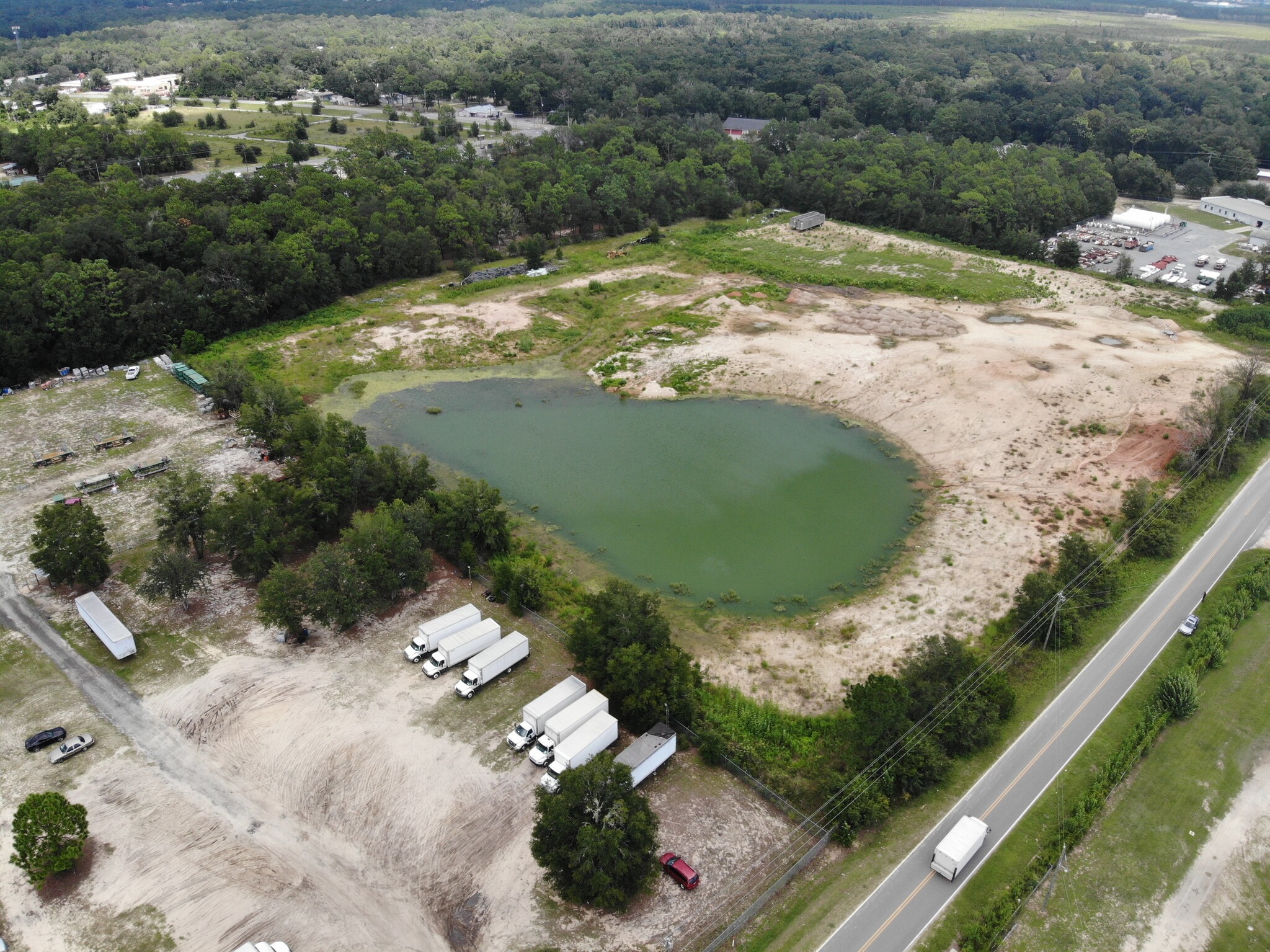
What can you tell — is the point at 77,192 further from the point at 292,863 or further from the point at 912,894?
the point at 912,894

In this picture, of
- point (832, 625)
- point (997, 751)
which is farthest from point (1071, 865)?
point (832, 625)

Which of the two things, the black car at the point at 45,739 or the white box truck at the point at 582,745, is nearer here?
the white box truck at the point at 582,745

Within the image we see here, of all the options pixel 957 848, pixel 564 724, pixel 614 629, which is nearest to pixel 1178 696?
pixel 957 848

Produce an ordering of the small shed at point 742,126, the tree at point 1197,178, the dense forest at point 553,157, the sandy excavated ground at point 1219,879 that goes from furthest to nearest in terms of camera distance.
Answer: the small shed at point 742,126
the tree at point 1197,178
the dense forest at point 553,157
the sandy excavated ground at point 1219,879

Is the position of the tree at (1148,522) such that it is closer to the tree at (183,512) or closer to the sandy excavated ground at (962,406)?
the sandy excavated ground at (962,406)

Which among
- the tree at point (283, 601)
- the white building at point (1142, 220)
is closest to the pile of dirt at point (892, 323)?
the white building at point (1142, 220)

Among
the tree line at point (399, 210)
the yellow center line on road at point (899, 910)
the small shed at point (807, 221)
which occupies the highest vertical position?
the tree line at point (399, 210)

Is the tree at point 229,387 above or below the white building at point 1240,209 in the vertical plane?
above
